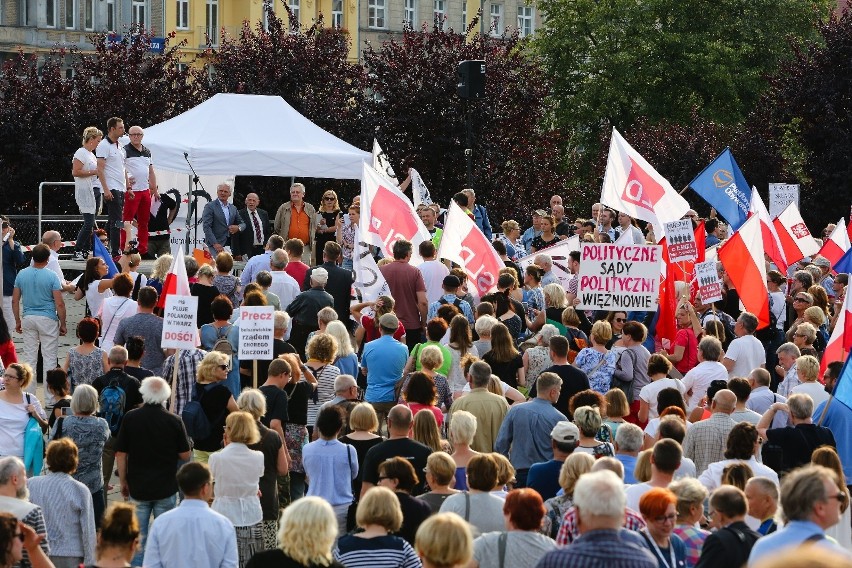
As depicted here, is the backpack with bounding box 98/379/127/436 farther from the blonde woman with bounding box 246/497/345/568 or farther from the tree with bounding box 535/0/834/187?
the tree with bounding box 535/0/834/187

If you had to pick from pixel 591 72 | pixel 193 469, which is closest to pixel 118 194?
pixel 193 469

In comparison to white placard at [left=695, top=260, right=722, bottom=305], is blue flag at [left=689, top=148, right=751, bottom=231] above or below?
above

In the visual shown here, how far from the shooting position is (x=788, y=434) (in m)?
10.8

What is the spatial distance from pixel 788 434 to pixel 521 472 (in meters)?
1.90

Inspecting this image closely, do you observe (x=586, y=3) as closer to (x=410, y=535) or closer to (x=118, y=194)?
(x=118, y=194)

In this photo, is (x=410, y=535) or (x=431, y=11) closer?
(x=410, y=535)

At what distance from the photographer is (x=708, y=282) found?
1530 cm

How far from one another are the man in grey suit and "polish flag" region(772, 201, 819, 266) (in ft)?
24.2

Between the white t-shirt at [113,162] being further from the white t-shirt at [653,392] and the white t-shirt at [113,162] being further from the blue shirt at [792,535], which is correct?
the blue shirt at [792,535]

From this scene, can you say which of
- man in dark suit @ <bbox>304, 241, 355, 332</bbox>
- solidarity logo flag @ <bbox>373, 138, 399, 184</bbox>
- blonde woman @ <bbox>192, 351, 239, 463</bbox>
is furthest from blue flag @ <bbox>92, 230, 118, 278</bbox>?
blonde woman @ <bbox>192, 351, 239, 463</bbox>

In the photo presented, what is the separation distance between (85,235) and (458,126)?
493 inches

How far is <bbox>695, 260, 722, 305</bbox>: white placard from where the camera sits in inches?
600

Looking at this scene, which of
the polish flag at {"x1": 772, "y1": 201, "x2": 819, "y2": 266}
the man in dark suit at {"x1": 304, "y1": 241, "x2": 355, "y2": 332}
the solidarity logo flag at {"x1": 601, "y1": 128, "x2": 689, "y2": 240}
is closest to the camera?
the man in dark suit at {"x1": 304, "y1": 241, "x2": 355, "y2": 332}

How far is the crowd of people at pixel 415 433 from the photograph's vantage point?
7.66 meters
